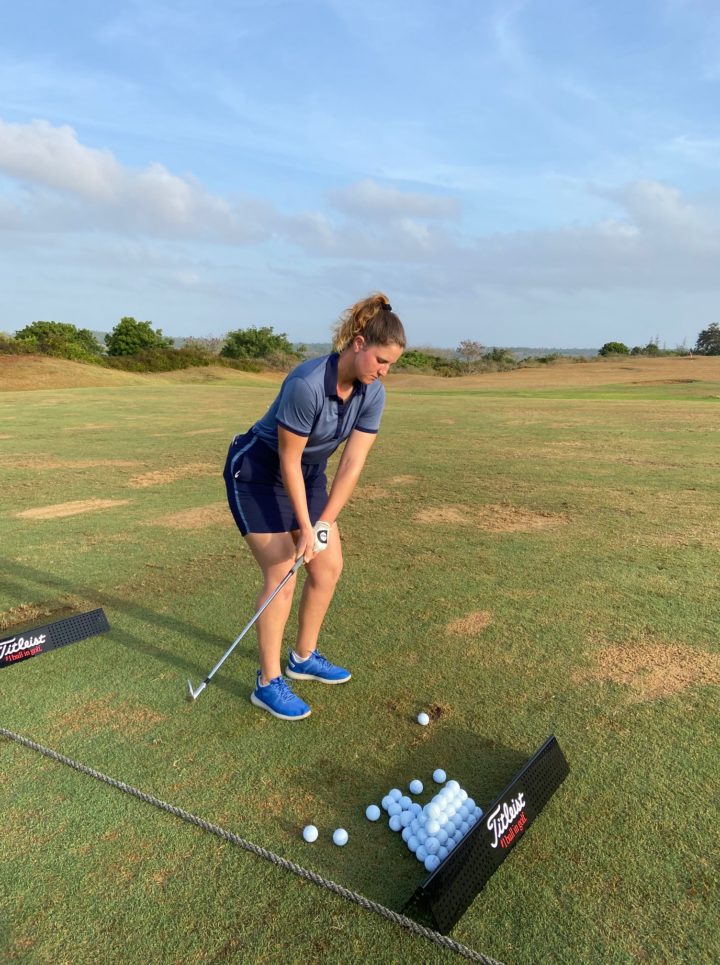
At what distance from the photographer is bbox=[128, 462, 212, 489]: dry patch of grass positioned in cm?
992

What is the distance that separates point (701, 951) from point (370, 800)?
1.31 metres

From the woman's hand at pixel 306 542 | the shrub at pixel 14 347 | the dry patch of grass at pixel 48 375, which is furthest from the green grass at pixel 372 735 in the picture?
the shrub at pixel 14 347

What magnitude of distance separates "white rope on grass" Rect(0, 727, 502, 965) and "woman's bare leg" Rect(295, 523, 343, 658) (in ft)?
4.28

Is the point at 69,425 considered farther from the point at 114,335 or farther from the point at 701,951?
the point at 114,335

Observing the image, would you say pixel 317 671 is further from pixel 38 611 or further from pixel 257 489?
pixel 38 611

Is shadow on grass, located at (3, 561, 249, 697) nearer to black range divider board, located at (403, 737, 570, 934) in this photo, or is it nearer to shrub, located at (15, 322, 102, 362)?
black range divider board, located at (403, 737, 570, 934)

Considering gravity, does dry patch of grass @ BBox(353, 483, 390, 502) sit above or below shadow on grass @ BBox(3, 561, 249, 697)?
below

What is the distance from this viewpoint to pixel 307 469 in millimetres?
3629

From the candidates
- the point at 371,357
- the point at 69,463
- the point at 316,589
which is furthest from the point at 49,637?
Answer: the point at 69,463

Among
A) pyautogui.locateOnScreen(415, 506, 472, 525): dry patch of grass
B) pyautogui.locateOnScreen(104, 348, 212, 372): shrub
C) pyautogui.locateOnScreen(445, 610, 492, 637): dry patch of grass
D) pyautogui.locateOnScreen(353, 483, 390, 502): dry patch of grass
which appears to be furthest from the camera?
pyautogui.locateOnScreen(104, 348, 212, 372): shrub

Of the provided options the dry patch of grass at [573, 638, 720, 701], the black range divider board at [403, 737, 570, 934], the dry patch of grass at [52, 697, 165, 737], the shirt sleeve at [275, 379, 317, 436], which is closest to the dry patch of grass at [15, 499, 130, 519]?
the dry patch of grass at [52, 697, 165, 737]

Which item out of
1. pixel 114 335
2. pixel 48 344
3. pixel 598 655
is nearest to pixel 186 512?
pixel 598 655

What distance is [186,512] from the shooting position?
26.7ft

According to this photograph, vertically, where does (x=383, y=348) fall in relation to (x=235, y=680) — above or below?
above
